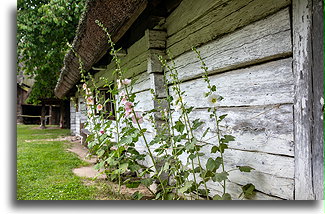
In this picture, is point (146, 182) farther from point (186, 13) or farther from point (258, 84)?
point (186, 13)

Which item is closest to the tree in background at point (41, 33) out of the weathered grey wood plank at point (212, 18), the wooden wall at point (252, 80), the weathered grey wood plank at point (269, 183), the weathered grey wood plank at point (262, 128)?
the weathered grey wood plank at point (212, 18)

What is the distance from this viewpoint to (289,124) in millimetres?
1103

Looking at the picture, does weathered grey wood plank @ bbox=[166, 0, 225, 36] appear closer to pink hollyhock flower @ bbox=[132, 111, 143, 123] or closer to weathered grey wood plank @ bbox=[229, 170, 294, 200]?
pink hollyhock flower @ bbox=[132, 111, 143, 123]

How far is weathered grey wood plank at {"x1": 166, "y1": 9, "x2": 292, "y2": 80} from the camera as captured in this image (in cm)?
112

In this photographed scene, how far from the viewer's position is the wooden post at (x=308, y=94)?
1015 millimetres

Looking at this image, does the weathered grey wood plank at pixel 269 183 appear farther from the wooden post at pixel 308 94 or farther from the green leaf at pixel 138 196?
the green leaf at pixel 138 196

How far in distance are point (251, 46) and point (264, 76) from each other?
0.57 feet

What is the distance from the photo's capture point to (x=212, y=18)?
5.23ft

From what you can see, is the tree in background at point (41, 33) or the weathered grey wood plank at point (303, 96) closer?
the weathered grey wood plank at point (303, 96)

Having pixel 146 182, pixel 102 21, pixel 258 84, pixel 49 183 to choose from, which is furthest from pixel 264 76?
pixel 49 183

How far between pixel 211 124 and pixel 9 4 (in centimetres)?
159
